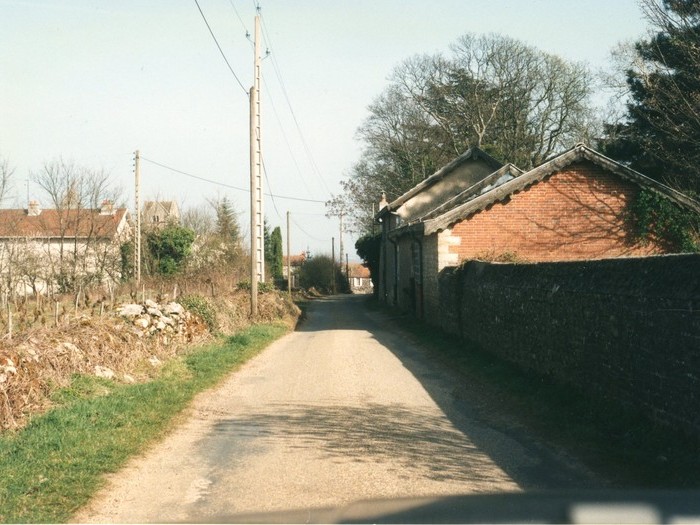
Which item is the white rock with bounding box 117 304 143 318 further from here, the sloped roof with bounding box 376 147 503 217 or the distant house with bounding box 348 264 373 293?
the distant house with bounding box 348 264 373 293

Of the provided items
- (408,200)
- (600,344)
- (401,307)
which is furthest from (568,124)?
(600,344)

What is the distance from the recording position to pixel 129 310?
14.6 metres

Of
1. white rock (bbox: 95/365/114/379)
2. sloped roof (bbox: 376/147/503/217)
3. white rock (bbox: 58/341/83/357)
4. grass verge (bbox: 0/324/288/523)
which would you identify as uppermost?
sloped roof (bbox: 376/147/503/217)

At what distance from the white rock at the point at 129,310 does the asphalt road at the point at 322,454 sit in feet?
10.7

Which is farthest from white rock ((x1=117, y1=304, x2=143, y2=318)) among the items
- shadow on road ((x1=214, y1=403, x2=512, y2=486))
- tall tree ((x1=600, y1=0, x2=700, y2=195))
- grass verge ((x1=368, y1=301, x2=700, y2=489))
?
tall tree ((x1=600, y1=0, x2=700, y2=195))

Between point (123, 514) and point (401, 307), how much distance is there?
91.4 ft

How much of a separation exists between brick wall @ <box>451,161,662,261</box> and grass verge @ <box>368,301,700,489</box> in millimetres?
9444

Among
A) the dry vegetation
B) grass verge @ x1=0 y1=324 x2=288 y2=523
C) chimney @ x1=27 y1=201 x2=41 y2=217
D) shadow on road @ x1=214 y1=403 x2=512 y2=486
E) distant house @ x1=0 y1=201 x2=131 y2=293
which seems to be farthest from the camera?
chimney @ x1=27 y1=201 x2=41 y2=217

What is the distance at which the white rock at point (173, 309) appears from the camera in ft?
54.1

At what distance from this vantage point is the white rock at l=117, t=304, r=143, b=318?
14352 millimetres

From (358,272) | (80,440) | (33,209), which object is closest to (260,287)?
(80,440)

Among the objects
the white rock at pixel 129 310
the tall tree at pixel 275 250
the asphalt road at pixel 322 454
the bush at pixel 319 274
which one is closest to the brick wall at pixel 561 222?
the asphalt road at pixel 322 454

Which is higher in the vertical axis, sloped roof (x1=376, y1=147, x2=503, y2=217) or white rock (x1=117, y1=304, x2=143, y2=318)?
sloped roof (x1=376, y1=147, x2=503, y2=217)

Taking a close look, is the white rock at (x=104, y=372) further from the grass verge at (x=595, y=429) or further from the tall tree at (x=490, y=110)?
the tall tree at (x=490, y=110)
